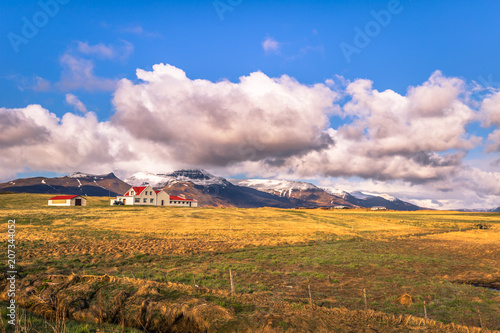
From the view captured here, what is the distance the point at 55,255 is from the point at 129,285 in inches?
780

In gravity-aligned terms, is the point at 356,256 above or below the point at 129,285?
below

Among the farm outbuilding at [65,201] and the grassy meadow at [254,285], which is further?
the farm outbuilding at [65,201]

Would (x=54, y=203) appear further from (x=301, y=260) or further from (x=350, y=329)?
(x=350, y=329)

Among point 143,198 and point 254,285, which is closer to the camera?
point 254,285

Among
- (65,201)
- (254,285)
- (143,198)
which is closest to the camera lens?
(254,285)

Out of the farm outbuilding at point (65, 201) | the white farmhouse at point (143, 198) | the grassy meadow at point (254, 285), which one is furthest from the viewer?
the white farmhouse at point (143, 198)

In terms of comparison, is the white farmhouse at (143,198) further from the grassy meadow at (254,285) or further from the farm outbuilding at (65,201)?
the grassy meadow at (254,285)

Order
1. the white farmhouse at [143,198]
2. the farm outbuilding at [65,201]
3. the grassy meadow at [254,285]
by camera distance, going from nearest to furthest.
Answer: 1. the grassy meadow at [254,285]
2. the farm outbuilding at [65,201]
3. the white farmhouse at [143,198]

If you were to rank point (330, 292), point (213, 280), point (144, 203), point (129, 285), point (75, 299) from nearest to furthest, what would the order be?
point (75, 299)
point (129, 285)
point (330, 292)
point (213, 280)
point (144, 203)

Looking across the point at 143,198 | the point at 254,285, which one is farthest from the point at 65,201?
the point at 254,285

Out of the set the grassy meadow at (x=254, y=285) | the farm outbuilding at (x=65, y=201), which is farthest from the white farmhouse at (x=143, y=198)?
the grassy meadow at (x=254, y=285)

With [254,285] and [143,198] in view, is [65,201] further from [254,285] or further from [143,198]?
[254,285]

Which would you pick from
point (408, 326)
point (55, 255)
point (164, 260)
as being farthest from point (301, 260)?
point (55, 255)

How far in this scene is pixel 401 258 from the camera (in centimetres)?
3409
